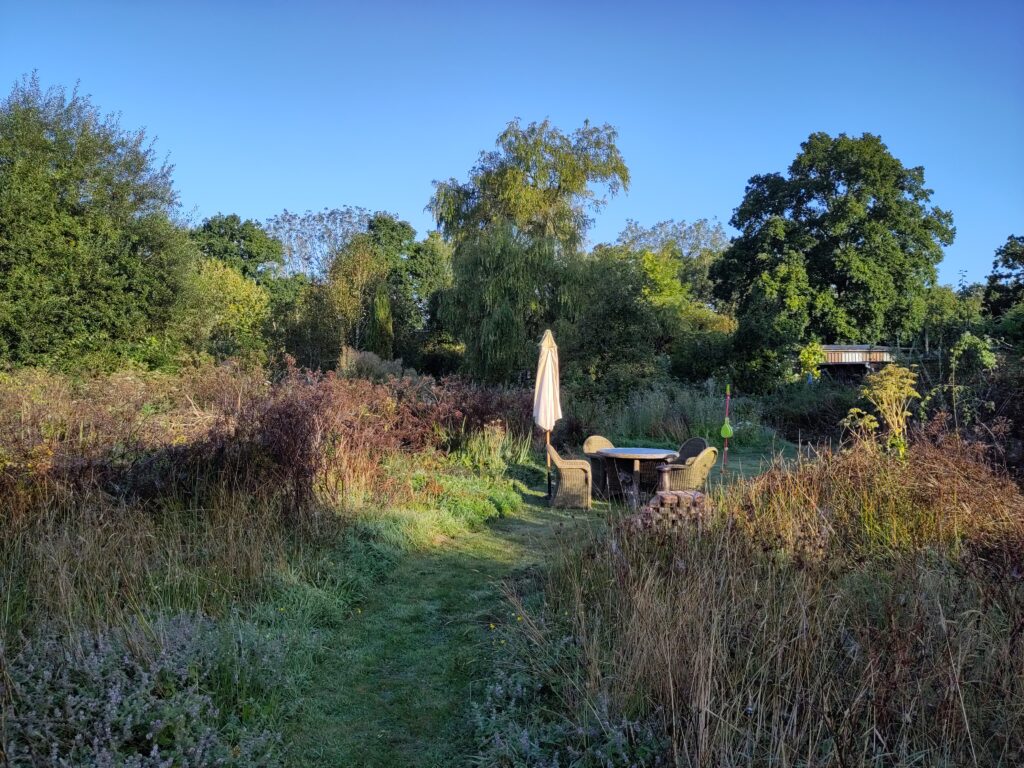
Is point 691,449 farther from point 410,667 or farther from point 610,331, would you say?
point 610,331

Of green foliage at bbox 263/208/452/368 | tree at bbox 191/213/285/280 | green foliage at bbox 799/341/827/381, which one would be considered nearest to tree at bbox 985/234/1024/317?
green foliage at bbox 799/341/827/381

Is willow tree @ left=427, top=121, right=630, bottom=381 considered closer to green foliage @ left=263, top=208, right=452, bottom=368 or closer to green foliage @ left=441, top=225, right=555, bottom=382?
green foliage @ left=441, top=225, right=555, bottom=382

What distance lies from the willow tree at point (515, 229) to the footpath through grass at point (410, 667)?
14.0m

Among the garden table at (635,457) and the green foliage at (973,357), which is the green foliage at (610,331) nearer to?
the green foliage at (973,357)

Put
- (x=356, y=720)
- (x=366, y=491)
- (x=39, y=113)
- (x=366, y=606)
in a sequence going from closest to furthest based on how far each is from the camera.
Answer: (x=356, y=720), (x=366, y=606), (x=366, y=491), (x=39, y=113)

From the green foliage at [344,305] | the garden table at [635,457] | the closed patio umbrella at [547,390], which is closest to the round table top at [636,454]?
the garden table at [635,457]

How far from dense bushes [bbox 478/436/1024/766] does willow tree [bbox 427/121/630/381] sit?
15.1 metres

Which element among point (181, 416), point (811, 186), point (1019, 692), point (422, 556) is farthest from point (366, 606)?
point (811, 186)

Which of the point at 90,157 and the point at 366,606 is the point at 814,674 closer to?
the point at 366,606

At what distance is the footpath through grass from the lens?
2791mm

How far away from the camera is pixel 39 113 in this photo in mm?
12836

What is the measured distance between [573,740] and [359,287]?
2214 cm

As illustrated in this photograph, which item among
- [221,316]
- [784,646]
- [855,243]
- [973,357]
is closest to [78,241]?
[221,316]

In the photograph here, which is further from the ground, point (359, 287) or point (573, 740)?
point (359, 287)
